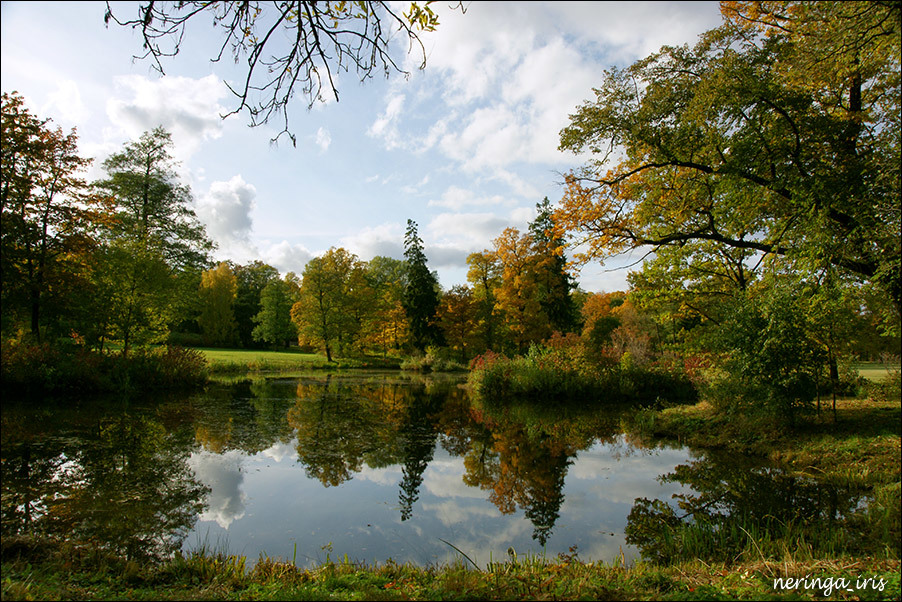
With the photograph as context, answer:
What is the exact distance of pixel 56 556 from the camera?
3.81m

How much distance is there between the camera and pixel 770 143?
805 cm

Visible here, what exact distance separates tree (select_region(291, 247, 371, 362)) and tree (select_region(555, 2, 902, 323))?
1082 inches

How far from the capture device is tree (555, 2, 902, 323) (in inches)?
259

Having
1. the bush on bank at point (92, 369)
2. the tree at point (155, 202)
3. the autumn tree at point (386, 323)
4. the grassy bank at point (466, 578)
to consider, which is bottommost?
the grassy bank at point (466, 578)

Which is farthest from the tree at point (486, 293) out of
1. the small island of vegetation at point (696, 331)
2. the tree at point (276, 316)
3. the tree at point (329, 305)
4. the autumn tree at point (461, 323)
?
the tree at point (276, 316)

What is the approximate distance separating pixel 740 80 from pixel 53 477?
12.4 meters

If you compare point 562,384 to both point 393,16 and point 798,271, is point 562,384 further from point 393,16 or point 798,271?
point 393,16

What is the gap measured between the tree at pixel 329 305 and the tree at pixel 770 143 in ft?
90.2

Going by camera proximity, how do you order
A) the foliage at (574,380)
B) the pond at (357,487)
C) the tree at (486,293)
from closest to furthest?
the pond at (357,487), the foliage at (574,380), the tree at (486,293)

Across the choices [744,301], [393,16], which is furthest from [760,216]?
[393,16]

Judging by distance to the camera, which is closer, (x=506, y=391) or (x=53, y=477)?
(x=53, y=477)

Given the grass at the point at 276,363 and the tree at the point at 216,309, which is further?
the tree at the point at 216,309

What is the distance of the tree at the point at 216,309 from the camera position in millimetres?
42844

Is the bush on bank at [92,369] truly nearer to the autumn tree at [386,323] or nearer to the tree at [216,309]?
the autumn tree at [386,323]
